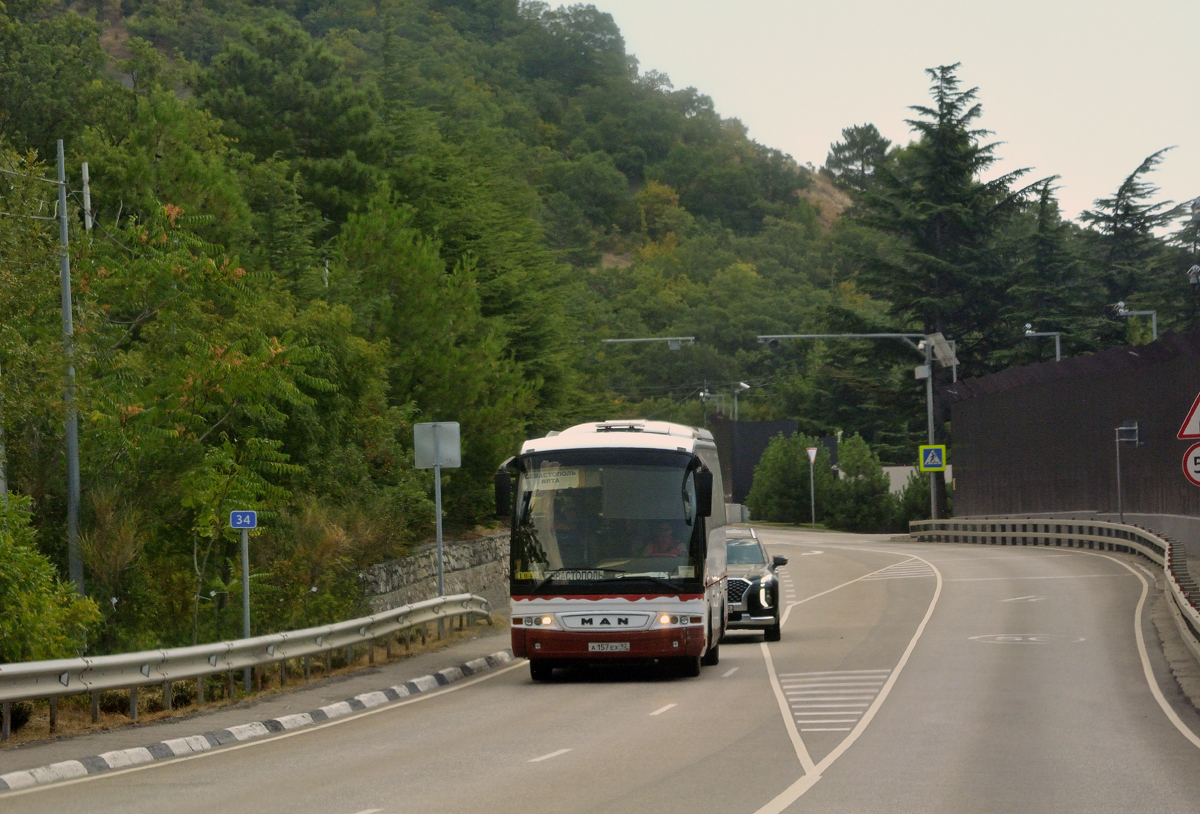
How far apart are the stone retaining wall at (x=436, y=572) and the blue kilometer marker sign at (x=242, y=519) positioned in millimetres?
8455

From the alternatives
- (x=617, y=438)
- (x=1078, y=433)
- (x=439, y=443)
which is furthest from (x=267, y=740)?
(x=1078, y=433)

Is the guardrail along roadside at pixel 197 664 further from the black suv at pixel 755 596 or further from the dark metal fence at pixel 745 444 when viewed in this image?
the dark metal fence at pixel 745 444

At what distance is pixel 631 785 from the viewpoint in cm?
1093

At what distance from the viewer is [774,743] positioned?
43.8ft

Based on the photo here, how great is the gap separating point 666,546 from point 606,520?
85cm

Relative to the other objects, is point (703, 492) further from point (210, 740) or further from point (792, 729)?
point (210, 740)

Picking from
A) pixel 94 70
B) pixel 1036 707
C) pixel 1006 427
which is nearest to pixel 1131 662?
pixel 1036 707

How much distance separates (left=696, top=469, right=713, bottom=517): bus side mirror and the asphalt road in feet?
7.30

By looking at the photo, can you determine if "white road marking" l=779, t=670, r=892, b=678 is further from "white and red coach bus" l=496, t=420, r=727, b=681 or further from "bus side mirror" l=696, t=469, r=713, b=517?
"bus side mirror" l=696, t=469, r=713, b=517

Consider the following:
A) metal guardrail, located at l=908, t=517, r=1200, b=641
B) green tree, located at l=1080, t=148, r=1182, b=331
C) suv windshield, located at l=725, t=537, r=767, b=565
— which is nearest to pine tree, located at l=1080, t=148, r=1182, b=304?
green tree, located at l=1080, t=148, r=1182, b=331

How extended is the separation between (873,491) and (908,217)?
14.5 m

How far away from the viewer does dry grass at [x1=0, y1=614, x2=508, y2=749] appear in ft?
47.1

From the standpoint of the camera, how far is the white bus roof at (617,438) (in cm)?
1956

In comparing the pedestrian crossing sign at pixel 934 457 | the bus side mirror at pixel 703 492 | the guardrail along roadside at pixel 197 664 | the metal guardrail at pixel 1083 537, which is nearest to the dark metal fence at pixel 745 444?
the metal guardrail at pixel 1083 537
